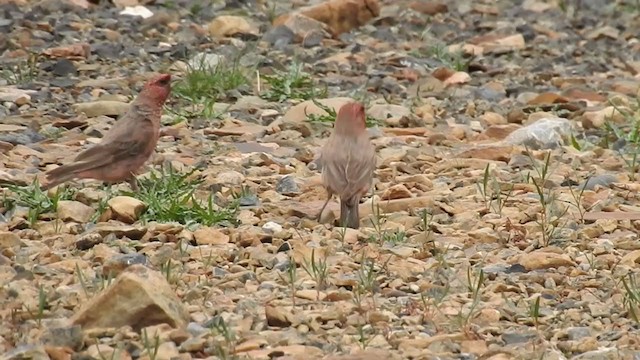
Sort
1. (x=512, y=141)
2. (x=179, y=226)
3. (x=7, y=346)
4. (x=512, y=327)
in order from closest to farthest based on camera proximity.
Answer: (x=7, y=346) < (x=512, y=327) < (x=179, y=226) < (x=512, y=141)

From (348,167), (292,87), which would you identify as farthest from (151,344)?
(292,87)

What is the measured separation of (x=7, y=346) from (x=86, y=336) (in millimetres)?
260

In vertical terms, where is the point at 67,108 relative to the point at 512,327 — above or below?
below

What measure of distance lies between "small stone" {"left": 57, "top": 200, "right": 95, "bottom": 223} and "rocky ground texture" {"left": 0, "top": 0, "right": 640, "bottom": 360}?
1cm

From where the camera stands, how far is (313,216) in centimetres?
698

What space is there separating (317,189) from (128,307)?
8.71 feet

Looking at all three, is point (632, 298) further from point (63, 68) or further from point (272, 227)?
point (63, 68)

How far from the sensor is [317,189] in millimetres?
7535

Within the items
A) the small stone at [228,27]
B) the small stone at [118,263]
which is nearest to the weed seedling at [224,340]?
the small stone at [118,263]

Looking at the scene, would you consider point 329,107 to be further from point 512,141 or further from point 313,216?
point 313,216

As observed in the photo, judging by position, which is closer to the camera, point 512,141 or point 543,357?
point 543,357

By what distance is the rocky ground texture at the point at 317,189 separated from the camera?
516 cm

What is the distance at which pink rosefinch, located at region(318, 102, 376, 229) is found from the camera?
679cm

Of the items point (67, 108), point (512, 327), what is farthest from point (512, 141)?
point (512, 327)
